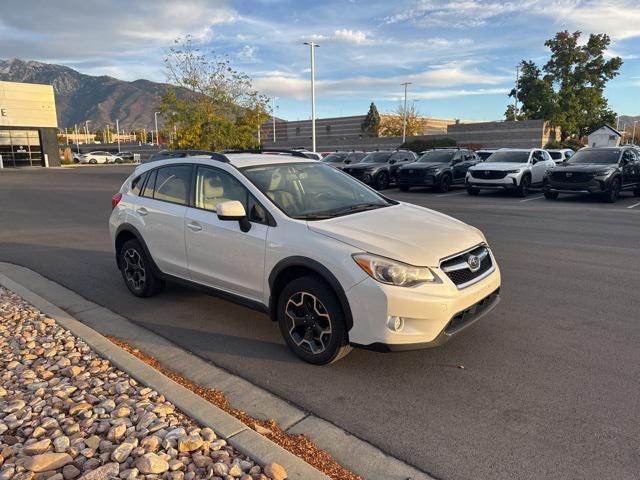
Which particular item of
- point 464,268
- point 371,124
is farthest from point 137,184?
point 371,124

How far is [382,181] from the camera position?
21.7 metres

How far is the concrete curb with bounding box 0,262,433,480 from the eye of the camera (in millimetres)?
2842

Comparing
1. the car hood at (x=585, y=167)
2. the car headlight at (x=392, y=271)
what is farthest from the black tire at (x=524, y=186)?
the car headlight at (x=392, y=271)

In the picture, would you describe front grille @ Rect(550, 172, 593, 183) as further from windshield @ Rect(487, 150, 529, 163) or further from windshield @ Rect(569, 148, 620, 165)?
windshield @ Rect(487, 150, 529, 163)

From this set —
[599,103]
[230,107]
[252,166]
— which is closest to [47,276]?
[252,166]

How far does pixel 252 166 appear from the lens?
4773 mm

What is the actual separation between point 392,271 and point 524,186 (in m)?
16.2

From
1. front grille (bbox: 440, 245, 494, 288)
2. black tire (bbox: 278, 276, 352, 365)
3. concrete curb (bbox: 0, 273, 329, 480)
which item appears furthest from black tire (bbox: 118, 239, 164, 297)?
front grille (bbox: 440, 245, 494, 288)

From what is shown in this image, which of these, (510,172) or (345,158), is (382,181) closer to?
(345,158)

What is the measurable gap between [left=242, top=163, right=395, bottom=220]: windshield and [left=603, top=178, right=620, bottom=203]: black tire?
42.9 ft

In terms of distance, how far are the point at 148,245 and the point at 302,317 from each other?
240cm

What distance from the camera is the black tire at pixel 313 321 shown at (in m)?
3.78

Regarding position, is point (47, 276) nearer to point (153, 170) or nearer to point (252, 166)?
point (153, 170)

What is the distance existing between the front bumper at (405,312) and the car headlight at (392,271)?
4cm
